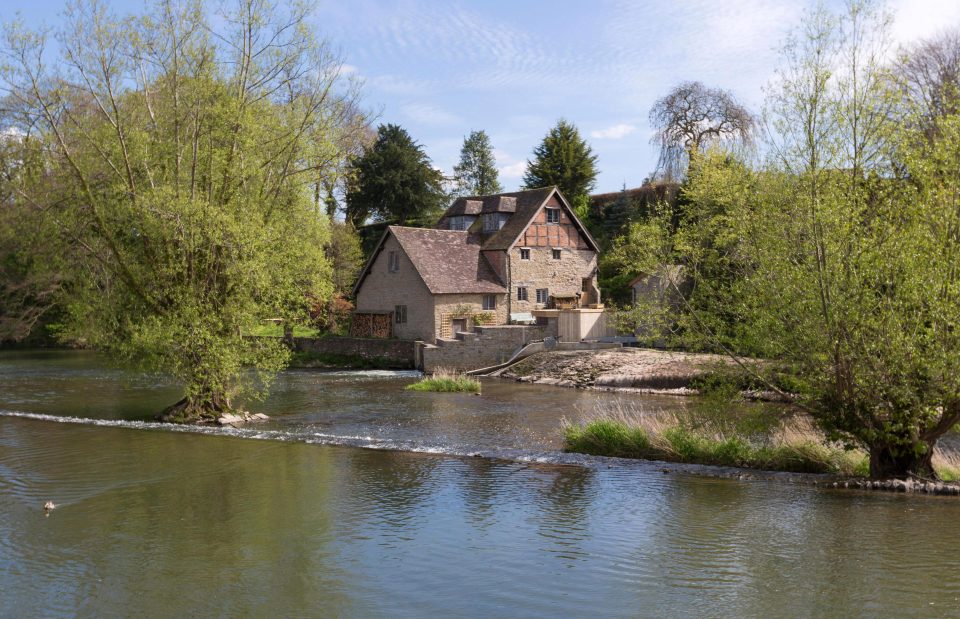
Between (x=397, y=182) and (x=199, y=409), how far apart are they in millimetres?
32024

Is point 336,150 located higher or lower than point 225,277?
higher

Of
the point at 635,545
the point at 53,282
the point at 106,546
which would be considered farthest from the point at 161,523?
the point at 53,282

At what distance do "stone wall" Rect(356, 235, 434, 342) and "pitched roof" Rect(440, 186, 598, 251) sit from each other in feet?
17.7

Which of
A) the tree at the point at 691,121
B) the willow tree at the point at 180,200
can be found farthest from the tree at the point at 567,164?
the willow tree at the point at 180,200

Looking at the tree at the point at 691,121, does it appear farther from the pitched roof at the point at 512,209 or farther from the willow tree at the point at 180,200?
the willow tree at the point at 180,200

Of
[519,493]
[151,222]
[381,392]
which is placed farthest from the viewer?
[381,392]

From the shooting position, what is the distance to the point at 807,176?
12672mm

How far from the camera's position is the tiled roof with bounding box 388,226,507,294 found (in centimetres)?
3925

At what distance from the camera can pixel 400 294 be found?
40.2m

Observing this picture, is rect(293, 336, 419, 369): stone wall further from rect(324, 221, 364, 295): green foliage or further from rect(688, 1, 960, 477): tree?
rect(688, 1, 960, 477): tree

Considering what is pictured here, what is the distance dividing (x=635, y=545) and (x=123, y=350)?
50.8 feet

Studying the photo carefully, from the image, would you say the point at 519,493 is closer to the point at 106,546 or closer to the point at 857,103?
the point at 106,546

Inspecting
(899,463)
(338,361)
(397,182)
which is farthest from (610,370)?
(397,182)

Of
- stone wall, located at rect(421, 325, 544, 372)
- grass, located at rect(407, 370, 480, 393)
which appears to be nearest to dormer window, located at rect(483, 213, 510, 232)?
stone wall, located at rect(421, 325, 544, 372)
